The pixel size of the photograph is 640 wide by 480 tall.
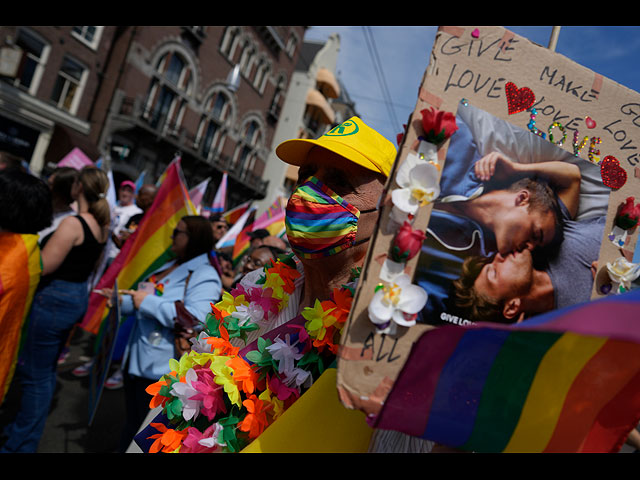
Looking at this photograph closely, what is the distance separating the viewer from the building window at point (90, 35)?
49.5 feet

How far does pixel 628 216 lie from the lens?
96cm

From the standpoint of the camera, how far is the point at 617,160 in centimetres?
98

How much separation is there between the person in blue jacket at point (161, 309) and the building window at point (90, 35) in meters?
15.4

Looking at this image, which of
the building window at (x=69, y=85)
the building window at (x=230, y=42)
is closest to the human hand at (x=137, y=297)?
the building window at (x=69, y=85)

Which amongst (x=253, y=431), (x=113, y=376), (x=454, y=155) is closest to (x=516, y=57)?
(x=454, y=155)

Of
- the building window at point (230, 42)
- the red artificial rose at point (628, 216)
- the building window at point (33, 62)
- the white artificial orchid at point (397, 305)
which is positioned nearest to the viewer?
the white artificial orchid at point (397, 305)

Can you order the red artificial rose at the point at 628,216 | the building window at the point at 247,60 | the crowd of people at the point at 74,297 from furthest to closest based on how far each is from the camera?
1. the building window at the point at 247,60
2. the crowd of people at the point at 74,297
3. the red artificial rose at the point at 628,216

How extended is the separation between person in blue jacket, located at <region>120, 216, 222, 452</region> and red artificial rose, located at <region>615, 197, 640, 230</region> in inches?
92.5

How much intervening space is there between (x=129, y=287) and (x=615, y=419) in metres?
3.76

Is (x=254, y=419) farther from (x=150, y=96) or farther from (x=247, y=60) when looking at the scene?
(x=247, y=60)

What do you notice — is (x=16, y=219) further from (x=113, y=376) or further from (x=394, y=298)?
(x=113, y=376)

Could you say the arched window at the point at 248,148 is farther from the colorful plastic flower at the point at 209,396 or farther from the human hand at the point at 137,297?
the colorful plastic flower at the point at 209,396

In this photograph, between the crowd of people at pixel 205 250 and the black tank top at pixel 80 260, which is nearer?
the crowd of people at pixel 205 250

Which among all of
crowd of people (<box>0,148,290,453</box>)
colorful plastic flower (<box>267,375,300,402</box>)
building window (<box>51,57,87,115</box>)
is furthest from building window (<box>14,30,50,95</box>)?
colorful plastic flower (<box>267,375,300,402</box>)
